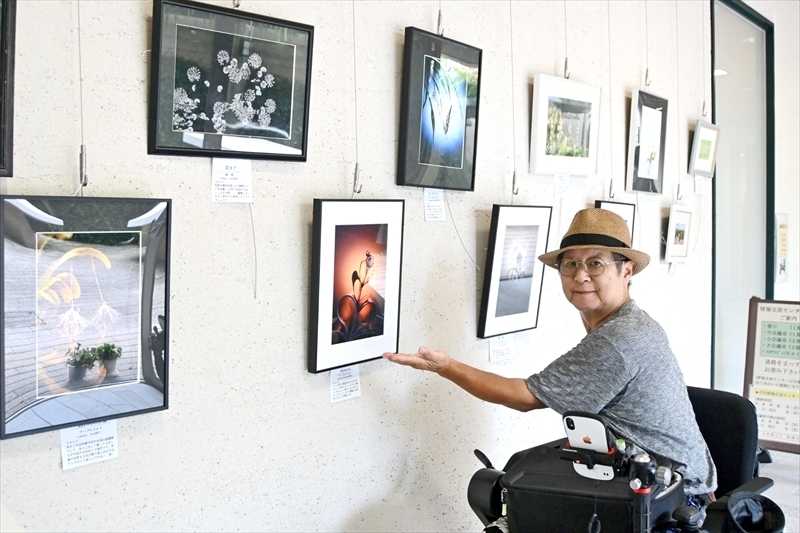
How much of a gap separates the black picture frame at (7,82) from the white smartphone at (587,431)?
1442 mm

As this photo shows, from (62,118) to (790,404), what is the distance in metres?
4.20

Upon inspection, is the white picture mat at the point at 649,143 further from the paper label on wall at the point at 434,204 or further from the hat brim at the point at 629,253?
the paper label on wall at the point at 434,204

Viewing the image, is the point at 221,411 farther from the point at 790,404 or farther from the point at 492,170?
the point at 790,404

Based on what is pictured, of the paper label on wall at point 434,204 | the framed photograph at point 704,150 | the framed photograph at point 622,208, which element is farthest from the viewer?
the framed photograph at point 704,150

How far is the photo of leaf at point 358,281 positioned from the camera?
81.5 inches

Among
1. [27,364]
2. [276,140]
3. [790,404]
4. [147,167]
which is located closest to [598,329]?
[276,140]

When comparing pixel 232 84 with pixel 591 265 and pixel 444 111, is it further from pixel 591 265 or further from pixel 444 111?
pixel 591 265

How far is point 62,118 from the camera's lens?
1523mm

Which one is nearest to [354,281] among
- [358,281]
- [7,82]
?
[358,281]

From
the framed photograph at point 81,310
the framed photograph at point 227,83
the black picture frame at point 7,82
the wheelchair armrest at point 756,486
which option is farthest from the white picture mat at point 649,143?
the black picture frame at point 7,82

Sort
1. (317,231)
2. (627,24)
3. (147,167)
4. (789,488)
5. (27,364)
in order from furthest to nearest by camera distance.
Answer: (789,488) → (627,24) → (317,231) → (147,167) → (27,364)

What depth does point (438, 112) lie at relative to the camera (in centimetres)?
238

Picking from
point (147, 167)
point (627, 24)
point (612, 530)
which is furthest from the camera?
point (627, 24)

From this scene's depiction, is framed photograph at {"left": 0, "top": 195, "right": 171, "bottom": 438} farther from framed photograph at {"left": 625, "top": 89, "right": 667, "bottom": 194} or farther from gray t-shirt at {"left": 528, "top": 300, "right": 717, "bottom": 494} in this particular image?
framed photograph at {"left": 625, "top": 89, "right": 667, "bottom": 194}
